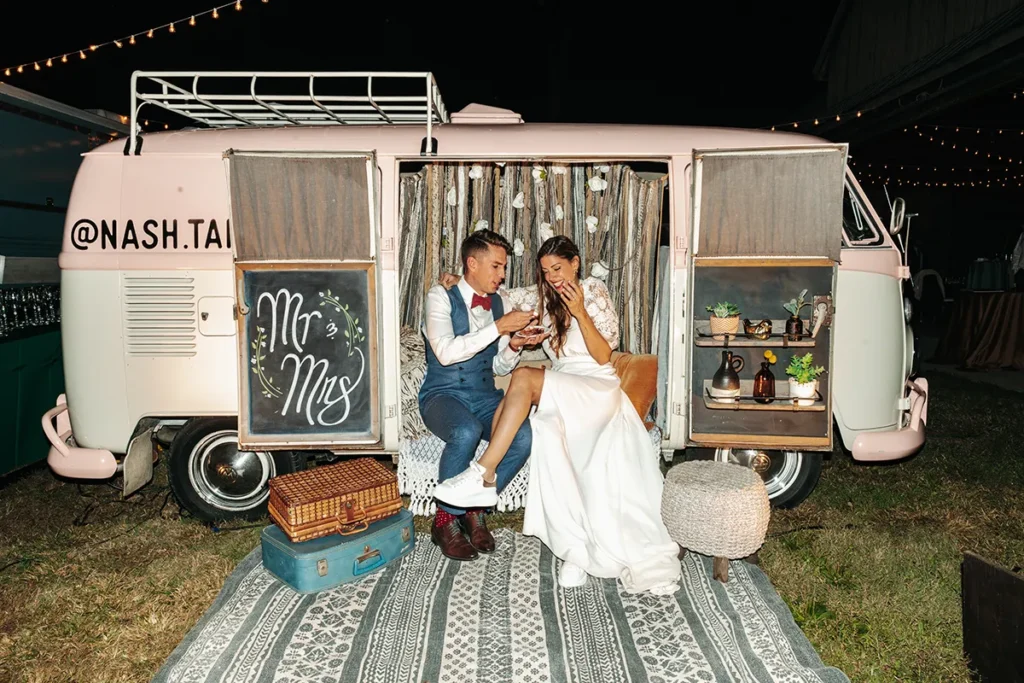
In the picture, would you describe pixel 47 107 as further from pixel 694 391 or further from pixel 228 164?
pixel 694 391

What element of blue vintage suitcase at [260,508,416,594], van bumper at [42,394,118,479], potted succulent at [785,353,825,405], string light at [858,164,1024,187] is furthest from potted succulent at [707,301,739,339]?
string light at [858,164,1024,187]

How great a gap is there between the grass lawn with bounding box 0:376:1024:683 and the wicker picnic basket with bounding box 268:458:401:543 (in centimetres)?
56

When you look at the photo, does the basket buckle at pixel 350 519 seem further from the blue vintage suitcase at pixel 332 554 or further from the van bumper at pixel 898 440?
the van bumper at pixel 898 440

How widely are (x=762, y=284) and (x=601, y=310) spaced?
0.97 m

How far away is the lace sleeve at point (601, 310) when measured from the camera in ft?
14.5

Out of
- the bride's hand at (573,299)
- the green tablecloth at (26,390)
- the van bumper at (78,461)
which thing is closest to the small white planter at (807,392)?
the bride's hand at (573,299)

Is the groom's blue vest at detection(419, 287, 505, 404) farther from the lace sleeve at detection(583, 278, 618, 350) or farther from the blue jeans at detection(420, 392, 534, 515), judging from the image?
the lace sleeve at detection(583, 278, 618, 350)

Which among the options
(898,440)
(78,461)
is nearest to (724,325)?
(898,440)

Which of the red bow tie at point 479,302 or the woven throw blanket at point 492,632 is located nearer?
the woven throw blanket at point 492,632

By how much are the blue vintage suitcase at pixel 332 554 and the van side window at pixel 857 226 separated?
3.20 m

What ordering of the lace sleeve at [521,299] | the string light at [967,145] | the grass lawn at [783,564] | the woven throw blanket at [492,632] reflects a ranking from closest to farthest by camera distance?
the woven throw blanket at [492,632], the grass lawn at [783,564], the lace sleeve at [521,299], the string light at [967,145]

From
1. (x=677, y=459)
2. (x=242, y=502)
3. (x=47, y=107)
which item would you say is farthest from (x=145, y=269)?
(x=677, y=459)

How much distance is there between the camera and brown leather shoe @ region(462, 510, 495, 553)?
14.1 ft

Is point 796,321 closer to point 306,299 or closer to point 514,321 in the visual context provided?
point 514,321
